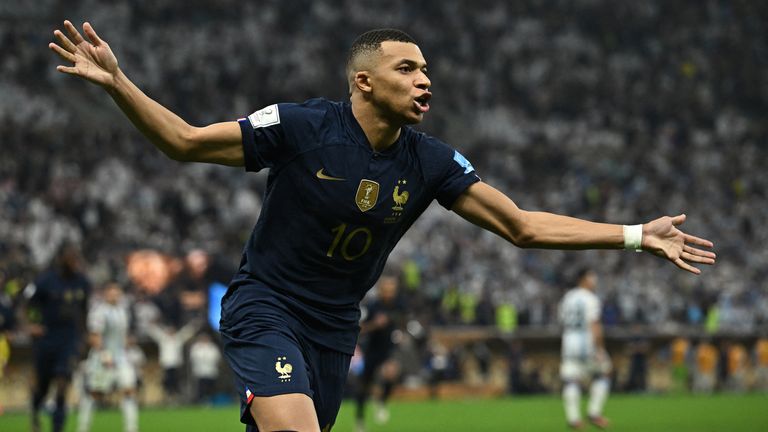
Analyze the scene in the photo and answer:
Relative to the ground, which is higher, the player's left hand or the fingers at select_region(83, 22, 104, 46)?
the fingers at select_region(83, 22, 104, 46)

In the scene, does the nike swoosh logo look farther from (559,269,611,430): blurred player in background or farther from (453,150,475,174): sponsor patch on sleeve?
(559,269,611,430): blurred player in background

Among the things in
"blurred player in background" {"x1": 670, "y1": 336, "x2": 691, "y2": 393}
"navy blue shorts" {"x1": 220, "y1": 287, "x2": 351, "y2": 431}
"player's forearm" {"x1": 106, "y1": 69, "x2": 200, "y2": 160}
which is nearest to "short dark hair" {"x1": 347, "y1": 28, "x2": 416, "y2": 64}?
"player's forearm" {"x1": 106, "y1": 69, "x2": 200, "y2": 160}

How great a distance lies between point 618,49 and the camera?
45.0m

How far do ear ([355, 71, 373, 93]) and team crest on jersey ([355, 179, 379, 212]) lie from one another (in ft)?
1.70

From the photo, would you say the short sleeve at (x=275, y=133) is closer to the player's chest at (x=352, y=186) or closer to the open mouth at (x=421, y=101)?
the player's chest at (x=352, y=186)

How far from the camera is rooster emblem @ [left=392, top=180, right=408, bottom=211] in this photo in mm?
6211

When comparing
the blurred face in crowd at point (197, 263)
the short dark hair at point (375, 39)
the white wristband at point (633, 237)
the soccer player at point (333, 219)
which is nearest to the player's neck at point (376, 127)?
the soccer player at point (333, 219)

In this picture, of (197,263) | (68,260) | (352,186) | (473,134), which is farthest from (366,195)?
(473,134)

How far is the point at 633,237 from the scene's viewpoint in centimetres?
645

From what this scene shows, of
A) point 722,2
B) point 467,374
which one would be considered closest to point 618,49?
point 722,2

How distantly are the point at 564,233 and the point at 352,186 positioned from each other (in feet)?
3.98

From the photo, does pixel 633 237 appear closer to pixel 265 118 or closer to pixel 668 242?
pixel 668 242

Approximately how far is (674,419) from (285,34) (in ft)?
75.2

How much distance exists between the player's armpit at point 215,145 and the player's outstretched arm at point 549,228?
1.26m
